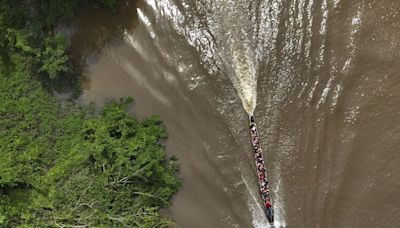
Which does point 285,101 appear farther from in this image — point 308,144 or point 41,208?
point 41,208

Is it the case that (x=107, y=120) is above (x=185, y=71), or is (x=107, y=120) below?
below

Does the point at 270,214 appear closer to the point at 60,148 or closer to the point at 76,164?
the point at 76,164

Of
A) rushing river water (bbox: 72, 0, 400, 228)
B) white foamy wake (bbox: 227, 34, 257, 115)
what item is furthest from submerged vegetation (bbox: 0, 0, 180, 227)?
white foamy wake (bbox: 227, 34, 257, 115)

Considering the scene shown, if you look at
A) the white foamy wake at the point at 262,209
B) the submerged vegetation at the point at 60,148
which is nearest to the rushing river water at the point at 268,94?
the white foamy wake at the point at 262,209

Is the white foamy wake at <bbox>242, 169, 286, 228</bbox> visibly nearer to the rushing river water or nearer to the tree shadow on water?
the rushing river water

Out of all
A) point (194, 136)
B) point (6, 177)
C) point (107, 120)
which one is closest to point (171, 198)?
point (194, 136)
